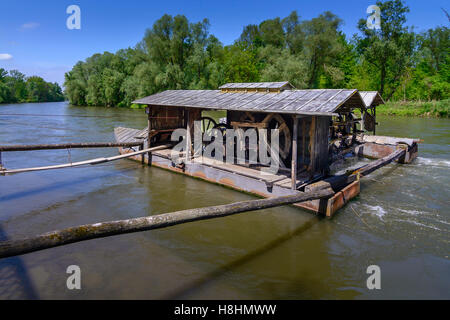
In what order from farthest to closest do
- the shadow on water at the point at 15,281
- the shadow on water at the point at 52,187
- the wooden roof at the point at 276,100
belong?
the shadow on water at the point at 52,187
the wooden roof at the point at 276,100
the shadow on water at the point at 15,281

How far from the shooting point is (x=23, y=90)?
6725 cm

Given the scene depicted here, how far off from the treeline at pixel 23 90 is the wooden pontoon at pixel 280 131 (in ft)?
196

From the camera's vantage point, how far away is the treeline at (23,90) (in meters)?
58.3

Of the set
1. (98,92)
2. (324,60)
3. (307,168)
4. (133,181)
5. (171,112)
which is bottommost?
(133,181)

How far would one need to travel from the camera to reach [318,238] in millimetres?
6328

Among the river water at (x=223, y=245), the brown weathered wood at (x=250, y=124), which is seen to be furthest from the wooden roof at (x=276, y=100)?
the river water at (x=223, y=245)

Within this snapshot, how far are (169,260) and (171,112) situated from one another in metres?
8.78

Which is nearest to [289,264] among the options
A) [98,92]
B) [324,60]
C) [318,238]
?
[318,238]

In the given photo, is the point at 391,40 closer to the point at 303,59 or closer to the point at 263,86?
the point at 303,59

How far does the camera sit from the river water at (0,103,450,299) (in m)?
4.68

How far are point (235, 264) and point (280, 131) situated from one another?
5.36 metres

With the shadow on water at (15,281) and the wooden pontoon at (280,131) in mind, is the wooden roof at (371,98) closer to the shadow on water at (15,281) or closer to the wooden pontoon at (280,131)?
the wooden pontoon at (280,131)

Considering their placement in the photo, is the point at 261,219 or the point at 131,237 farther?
the point at 261,219
